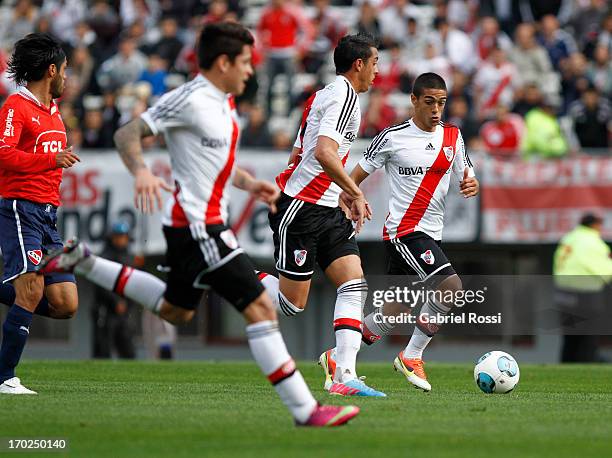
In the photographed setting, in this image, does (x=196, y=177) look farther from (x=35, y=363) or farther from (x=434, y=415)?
(x=35, y=363)

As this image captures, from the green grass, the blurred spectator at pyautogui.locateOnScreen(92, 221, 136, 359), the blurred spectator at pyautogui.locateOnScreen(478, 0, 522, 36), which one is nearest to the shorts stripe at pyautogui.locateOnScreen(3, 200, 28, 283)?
the green grass

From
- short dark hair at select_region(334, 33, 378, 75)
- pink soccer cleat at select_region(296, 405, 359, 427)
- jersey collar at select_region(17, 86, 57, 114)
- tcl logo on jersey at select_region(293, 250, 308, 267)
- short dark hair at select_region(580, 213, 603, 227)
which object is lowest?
short dark hair at select_region(580, 213, 603, 227)

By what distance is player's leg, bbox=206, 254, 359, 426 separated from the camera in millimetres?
8414

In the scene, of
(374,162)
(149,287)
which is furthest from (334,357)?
(149,287)

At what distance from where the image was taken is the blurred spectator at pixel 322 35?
2539 centimetres

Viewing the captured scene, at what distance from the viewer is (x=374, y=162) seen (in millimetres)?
12828

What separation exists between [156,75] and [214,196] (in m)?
16.8

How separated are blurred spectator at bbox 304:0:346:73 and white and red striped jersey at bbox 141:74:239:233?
16.8m

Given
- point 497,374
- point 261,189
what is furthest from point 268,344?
point 497,374

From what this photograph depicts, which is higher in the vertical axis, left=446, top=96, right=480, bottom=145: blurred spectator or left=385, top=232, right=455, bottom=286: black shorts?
left=446, top=96, right=480, bottom=145: blurred spectator

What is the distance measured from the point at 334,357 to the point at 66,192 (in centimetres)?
1221

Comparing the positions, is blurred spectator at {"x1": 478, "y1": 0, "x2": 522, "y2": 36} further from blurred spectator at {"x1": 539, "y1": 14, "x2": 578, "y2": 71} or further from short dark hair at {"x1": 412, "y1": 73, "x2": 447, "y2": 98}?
short dark hair at {"x1": 412, "y1": 73, "x2": 447, "y2": 98}

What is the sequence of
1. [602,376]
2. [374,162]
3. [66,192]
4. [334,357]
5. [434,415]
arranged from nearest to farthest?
[434,415] < [334,357] < [374,162] < [602,376] < [66,192]

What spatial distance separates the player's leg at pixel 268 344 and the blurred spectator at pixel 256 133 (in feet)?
48.0
